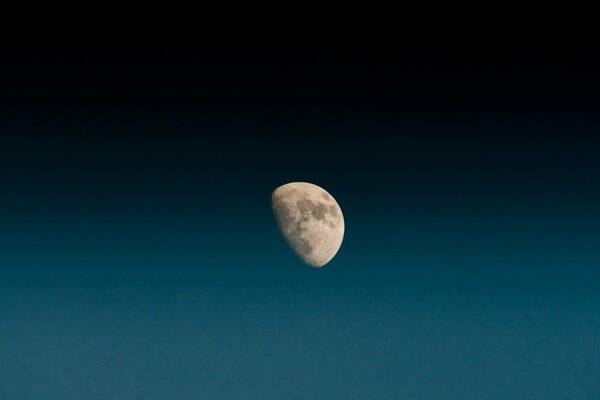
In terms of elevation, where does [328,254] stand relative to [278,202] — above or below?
below

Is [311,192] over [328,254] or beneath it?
over

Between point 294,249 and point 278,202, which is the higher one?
point 278,202

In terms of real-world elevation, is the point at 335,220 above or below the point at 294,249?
above

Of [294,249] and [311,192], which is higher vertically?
[311,192]
